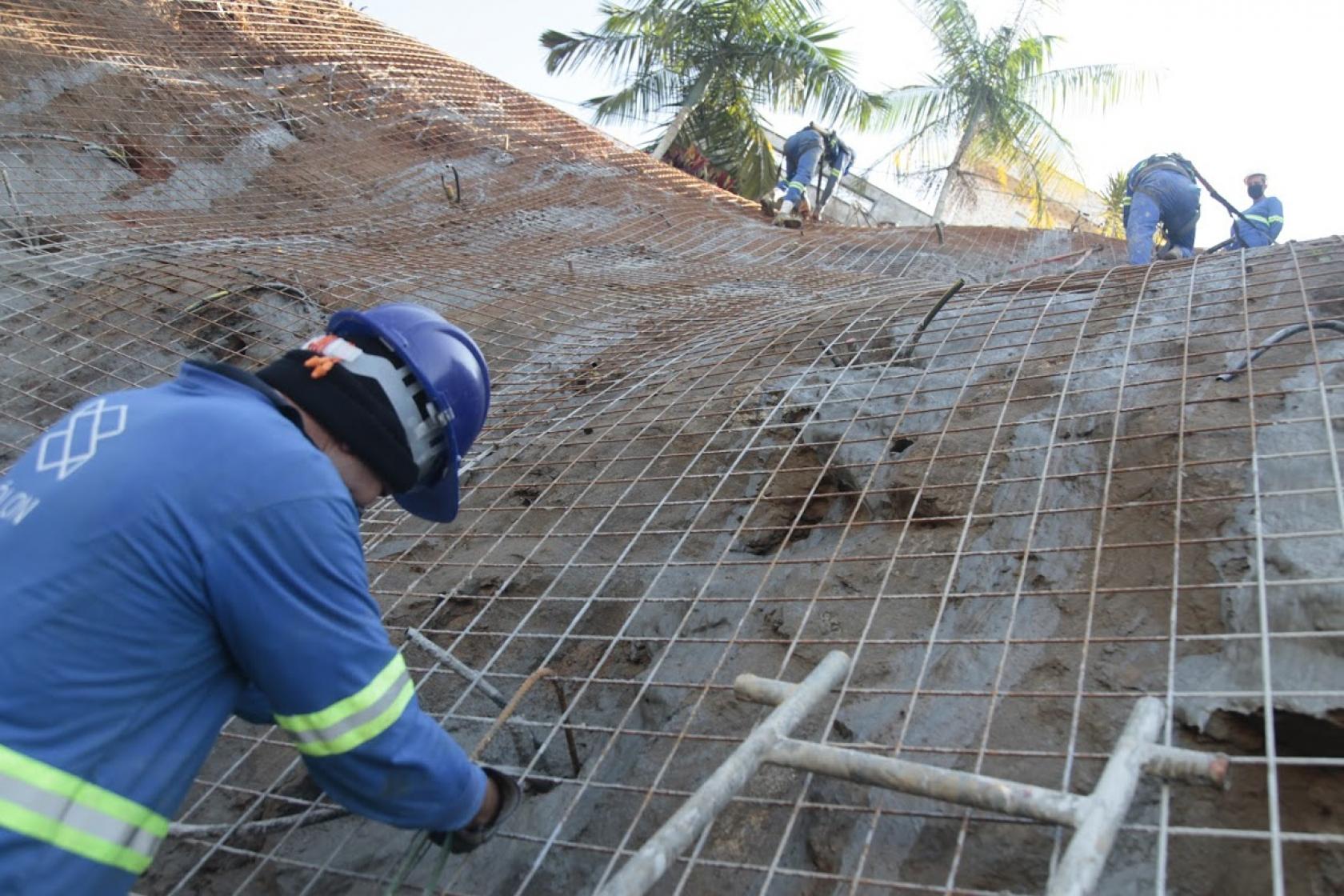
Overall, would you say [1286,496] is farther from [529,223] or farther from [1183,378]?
[529,223]

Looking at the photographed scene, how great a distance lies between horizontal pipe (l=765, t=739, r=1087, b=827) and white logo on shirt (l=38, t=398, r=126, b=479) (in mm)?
1057

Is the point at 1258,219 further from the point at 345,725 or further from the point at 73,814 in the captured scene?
the point at 73,814

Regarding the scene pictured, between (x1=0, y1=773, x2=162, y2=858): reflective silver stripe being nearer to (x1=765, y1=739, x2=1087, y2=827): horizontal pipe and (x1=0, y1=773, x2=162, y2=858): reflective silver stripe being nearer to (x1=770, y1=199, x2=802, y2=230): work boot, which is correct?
(x1=765, y1=739, x2=1087, y2=827): horizontal pipe

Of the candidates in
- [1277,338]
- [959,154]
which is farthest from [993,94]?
[1277,338]

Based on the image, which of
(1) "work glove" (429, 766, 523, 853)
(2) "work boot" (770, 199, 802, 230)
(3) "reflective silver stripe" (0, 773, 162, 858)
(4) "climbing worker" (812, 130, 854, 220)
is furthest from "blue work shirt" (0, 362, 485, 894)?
(4) "climbing worker" (812, 130, 854, 220)

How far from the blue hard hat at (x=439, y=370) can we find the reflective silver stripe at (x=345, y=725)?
481 mm

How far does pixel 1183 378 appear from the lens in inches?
101

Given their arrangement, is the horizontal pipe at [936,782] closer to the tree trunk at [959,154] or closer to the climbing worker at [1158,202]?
the climbing worker at [1158,202]

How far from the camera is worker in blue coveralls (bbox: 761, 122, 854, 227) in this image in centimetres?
1055

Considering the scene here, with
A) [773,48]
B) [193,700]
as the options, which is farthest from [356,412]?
[773,48]

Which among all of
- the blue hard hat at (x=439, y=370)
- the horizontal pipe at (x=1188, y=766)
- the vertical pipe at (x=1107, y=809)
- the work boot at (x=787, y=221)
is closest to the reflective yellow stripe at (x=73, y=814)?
the blue hard hat at (x=439, y=370)

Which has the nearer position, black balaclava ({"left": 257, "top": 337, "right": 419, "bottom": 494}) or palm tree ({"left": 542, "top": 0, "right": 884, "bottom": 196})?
black balaclava ({"left": 257, "top": 337, "right": 419, "bottom": 494})

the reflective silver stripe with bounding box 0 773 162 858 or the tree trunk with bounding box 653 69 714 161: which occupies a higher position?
the tree trunk with bounding box 653 69 714 161

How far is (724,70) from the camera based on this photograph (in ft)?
44.4
